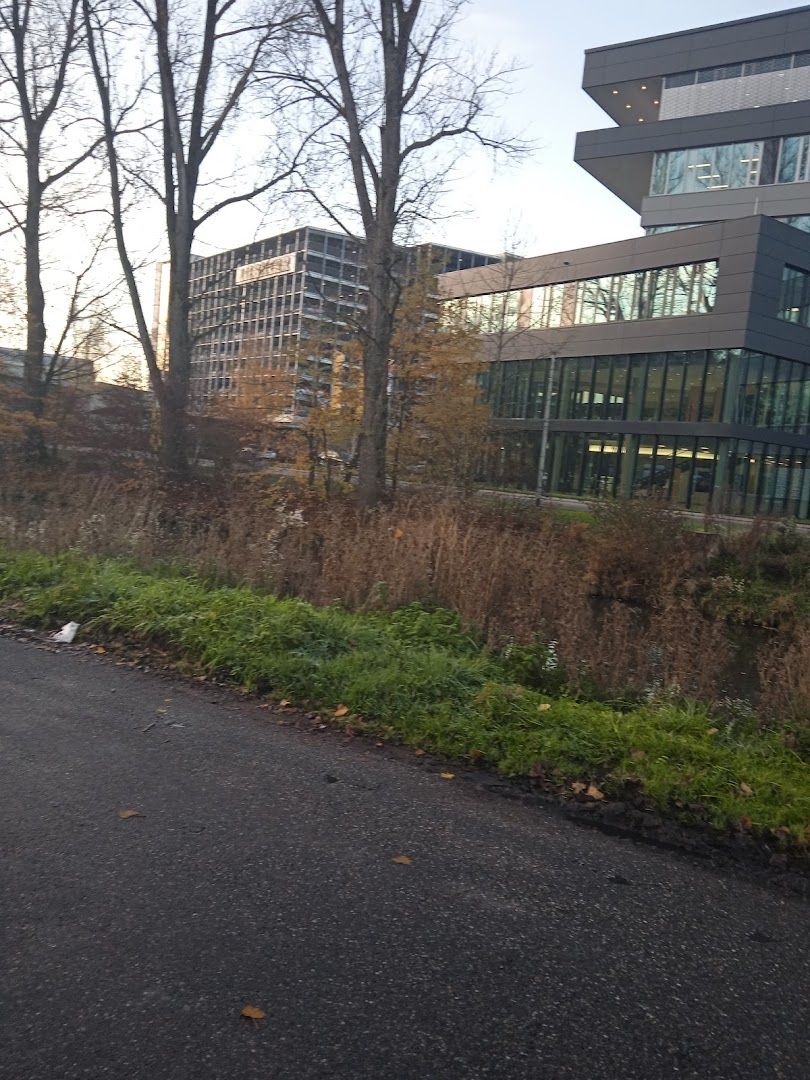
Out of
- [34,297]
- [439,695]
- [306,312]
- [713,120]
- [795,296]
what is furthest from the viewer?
[713,120]

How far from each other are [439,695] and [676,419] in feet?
135

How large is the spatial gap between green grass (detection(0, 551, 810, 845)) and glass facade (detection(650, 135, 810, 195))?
49842 millimetres

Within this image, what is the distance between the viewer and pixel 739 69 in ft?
168

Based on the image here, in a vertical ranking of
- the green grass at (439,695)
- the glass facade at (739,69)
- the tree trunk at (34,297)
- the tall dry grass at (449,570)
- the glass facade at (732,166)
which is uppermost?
the glass facade at (739,69)

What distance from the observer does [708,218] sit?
52.2m

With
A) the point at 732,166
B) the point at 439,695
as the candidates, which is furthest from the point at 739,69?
the point at 439,695

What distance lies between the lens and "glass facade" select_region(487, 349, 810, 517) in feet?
Answer: 141

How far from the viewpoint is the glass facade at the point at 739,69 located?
49.3 metres

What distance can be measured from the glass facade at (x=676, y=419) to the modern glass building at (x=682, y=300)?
10 centimetres

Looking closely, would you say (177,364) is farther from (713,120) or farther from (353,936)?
(713,120)

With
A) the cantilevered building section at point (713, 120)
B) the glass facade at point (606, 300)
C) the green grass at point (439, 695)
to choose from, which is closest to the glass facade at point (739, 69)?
the cantilevered building section at point (713, 120)

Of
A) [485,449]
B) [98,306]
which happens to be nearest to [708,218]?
[485,449]

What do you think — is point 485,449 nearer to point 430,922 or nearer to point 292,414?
point 292,414

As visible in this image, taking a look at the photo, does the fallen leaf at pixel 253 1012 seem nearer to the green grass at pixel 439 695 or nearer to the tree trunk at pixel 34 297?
the green grass at pixel 439 695
